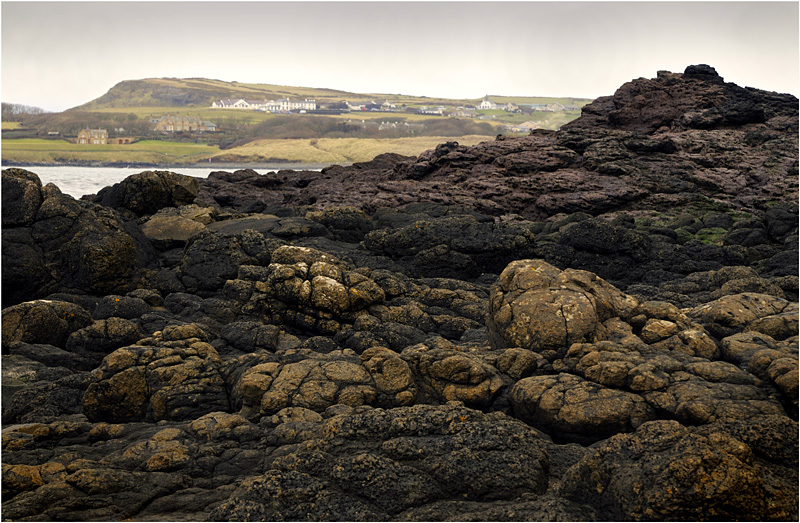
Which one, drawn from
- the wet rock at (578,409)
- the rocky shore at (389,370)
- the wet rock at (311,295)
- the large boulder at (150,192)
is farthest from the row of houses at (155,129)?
the wet rock at (578,409)

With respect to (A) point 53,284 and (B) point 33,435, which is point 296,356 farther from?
(A) point 53,284

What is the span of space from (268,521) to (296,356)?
4247mm

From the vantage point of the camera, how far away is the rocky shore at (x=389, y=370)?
17.2 ft

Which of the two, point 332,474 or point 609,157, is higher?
point 609,157

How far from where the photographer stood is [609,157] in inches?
1111

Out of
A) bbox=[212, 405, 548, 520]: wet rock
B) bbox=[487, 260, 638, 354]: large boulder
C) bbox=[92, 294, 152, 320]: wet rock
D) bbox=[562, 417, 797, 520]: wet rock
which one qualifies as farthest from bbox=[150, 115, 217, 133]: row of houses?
bbox=[562, 417, 797, 520]: wet rock

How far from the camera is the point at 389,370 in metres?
8.27

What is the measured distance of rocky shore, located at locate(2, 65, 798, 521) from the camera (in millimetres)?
5234

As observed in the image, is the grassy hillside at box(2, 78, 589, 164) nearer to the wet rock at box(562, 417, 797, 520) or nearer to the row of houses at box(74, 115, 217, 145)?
the row of houses at box(74, 115, 217, 145)

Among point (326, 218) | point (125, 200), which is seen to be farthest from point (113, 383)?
point (125, 200)

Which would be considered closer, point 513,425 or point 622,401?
point 513,425

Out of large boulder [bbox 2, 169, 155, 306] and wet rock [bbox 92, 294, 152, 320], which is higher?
large boulder [bbox 2, 169, 155, 306]

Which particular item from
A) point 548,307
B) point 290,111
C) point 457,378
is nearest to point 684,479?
point 457,378

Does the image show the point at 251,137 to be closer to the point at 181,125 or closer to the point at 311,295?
the point at 181,125
